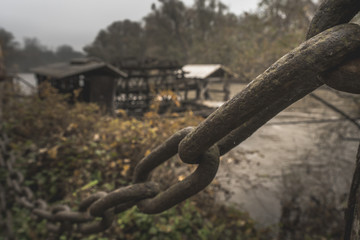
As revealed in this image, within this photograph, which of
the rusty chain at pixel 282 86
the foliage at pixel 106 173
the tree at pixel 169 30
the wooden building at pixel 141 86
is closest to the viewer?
the rusty chain at pixel 282 86

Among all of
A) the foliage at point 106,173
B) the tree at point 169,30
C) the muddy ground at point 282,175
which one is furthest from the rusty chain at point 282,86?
the tree at point 169,30

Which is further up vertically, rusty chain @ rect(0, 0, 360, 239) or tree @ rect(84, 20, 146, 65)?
tree @ rect(84, 20, 146, 65)

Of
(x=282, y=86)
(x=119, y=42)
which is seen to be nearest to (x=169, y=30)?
(x=119, y=42)

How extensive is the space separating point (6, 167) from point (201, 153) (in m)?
2.65

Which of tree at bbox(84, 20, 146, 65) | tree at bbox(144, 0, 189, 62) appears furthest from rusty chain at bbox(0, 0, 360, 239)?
tree at bbox(84, 20, 146, 65)

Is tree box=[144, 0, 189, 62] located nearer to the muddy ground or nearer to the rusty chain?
the muddy ground

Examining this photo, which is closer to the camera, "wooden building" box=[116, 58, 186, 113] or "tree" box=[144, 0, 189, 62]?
"wooden building" box=[116, 58, 186, 113]

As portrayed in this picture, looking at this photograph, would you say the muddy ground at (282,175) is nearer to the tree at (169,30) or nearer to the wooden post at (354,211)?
the wooden post at (354,211)

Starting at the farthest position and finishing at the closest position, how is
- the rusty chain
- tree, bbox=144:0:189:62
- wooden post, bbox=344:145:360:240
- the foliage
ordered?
1. tree, bbox=144:0:189:62
2. the foliage
3. wooden post, bbox=344:145:360:240
4. the rusty chain

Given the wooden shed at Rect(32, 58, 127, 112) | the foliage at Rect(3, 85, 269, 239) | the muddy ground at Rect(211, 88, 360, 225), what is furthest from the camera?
the wooden shed at Rect(32, 58, 127, 112)

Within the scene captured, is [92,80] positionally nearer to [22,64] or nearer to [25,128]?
[25,128]

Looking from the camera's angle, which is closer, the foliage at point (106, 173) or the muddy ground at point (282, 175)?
the foliage at point (106, 173)

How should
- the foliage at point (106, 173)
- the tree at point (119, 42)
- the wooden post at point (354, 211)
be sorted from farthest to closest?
the tree at point (119, 42), the foliage at point (106, 173), the wooden post at point (354, 211)

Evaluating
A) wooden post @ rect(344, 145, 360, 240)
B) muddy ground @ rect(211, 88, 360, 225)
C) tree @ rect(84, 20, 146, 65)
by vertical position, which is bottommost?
muddy ground @ rect(211, 88, 360, 225)
